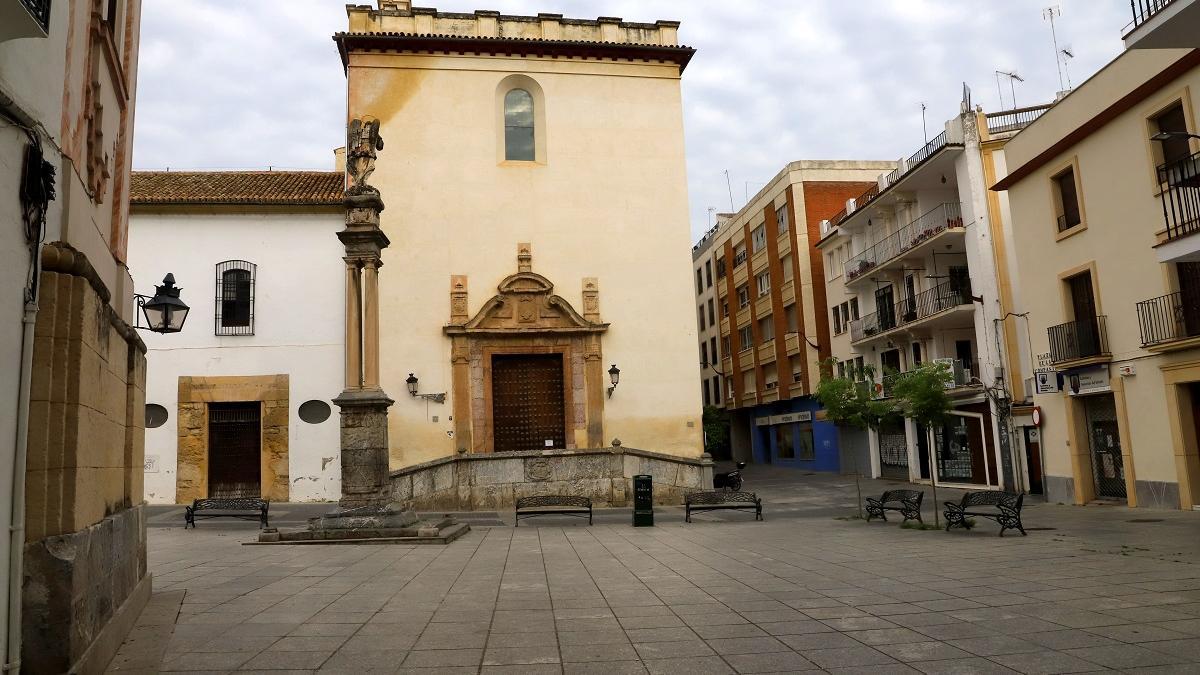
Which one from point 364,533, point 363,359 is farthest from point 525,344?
point 364,533

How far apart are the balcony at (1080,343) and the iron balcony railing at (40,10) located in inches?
745

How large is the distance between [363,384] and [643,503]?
18.4 ft

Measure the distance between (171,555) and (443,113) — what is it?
52.4ft

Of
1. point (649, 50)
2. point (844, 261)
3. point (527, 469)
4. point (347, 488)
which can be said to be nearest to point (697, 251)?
point (844, 261)

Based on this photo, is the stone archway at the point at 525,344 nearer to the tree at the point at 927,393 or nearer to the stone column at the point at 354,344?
the tree at the point at 927,393

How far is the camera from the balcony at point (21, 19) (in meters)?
3.71

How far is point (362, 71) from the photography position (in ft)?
78.4

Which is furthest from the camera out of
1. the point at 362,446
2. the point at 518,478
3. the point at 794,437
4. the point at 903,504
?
the point at 794,437

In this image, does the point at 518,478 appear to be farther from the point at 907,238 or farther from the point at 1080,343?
the point at 907,238

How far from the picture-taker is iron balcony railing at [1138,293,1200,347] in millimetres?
15477

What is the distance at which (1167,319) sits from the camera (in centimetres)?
1597

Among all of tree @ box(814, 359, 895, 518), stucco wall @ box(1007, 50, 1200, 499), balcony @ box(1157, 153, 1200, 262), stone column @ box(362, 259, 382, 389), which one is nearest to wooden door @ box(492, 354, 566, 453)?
tree @ box(814, 359, 895, 518)

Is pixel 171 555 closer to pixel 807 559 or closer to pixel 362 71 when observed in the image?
pixel 807 559

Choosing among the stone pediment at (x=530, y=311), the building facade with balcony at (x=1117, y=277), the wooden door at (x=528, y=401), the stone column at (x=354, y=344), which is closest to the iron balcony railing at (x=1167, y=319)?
the building facade with balcony at (x=1117, y=277)
